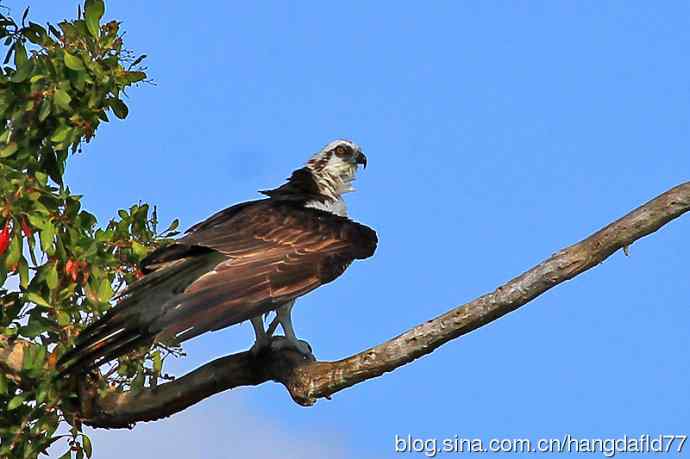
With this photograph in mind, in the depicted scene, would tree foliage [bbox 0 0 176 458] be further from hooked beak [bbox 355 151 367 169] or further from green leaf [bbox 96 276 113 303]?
hooked beak [bbox 355 151 367 169]

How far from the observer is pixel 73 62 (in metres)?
9.38

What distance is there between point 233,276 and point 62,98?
1.66 meters

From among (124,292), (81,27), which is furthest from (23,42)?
(124,292)

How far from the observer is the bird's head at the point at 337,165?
39.7ft

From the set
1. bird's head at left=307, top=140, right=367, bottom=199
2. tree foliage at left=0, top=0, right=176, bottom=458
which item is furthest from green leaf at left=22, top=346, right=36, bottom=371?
bird's head at left=307, top=140, right=367, bottom=199

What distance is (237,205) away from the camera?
35.3 feet

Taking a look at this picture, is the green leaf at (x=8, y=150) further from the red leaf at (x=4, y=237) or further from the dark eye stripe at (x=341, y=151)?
the dark eye stripe at (x=341, y=151)

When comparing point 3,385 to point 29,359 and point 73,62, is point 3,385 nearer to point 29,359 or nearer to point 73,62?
point 29,359

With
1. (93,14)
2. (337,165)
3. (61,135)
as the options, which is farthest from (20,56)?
(337,165)

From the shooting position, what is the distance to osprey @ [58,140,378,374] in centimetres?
887

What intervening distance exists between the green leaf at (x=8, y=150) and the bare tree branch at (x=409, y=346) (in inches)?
73.4

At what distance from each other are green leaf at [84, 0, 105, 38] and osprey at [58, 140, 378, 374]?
5.20ft

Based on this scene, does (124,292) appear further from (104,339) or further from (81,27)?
(81,27)

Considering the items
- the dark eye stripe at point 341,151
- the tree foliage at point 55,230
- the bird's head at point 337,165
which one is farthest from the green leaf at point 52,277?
the dark eye stripe at point 341,151
